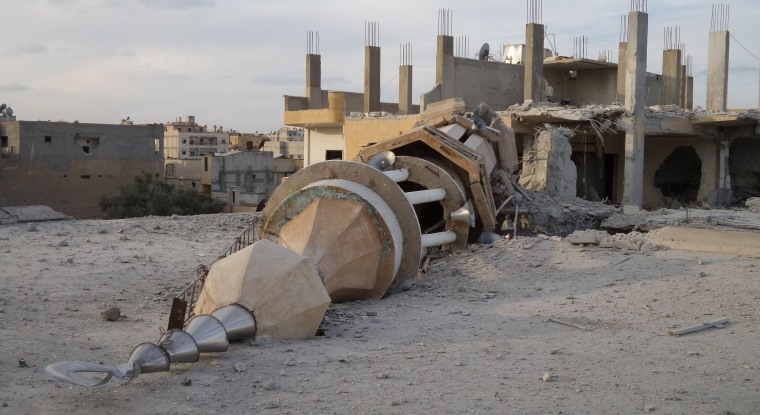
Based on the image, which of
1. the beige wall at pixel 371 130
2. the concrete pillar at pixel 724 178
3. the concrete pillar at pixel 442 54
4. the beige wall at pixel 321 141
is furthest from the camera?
the beige wall at pixel 321 141

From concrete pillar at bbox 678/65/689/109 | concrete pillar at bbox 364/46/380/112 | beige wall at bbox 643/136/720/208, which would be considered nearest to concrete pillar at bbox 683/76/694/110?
concrete pillar at bbox 678/65/689/109

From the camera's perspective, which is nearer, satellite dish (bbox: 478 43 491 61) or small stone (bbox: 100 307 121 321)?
small stone (bbox: 100 307 121 321)

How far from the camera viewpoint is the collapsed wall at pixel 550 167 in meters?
14.8

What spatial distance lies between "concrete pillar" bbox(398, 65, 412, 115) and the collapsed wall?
11156 mm

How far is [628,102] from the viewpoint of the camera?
16.5m

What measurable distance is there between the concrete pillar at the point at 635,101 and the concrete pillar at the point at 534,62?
5258 mm

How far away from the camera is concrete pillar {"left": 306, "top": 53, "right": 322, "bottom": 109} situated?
2797 centimetres

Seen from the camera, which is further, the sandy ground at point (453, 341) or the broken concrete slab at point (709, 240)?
the broken concrete slab at point (709, 240)

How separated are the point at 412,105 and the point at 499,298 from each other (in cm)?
2052

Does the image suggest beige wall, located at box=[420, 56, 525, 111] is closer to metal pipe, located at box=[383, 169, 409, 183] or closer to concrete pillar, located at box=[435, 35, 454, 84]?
concrete pillar, located at box=[435, 35, 454, 84]

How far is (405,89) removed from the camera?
2617 centimetres

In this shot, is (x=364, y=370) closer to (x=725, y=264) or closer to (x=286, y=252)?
(x=286, y=252)

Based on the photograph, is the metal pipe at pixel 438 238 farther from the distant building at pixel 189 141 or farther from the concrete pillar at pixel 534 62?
the distant building at pixel 189 141

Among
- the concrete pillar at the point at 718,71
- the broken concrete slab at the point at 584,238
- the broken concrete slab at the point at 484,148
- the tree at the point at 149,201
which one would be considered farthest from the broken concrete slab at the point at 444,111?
the tree at the point at 149,201
